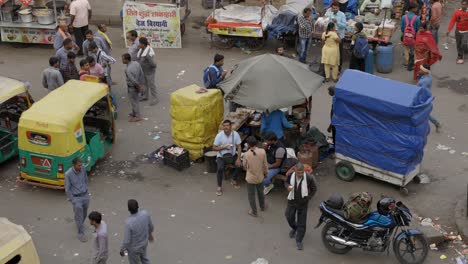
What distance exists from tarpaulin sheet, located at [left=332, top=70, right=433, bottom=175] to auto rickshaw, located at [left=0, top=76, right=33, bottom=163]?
Result: 243 inches

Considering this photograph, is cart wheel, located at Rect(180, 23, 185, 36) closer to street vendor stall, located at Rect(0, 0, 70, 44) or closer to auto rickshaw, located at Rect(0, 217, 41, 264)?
street vendor stall, located at Rect(0, 0, 70, 44)

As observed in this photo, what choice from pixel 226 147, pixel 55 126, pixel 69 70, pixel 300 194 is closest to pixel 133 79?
pixel 69 70

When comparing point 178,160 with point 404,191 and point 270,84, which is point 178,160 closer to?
point 270,84

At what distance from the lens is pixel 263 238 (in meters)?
9.90

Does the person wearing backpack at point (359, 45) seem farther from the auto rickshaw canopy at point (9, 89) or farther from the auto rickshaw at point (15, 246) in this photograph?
the auto rickshaw at point (15, 246)

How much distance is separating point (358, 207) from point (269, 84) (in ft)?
10.3

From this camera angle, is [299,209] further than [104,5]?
No

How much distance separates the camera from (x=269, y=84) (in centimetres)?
1115

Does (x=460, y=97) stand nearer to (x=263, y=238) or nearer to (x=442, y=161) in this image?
(x=442, y=161)

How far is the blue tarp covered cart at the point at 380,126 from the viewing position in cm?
1035

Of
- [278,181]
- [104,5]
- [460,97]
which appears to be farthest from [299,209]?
[104,5]

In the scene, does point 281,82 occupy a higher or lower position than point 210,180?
higher

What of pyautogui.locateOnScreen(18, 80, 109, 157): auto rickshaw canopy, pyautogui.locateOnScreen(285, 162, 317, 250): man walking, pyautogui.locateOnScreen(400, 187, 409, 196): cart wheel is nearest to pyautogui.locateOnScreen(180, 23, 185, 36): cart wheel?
pyautogui.locateOnScreen(18, 80, 109, 157): auto rickshaw canopy

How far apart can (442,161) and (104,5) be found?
13854mm
